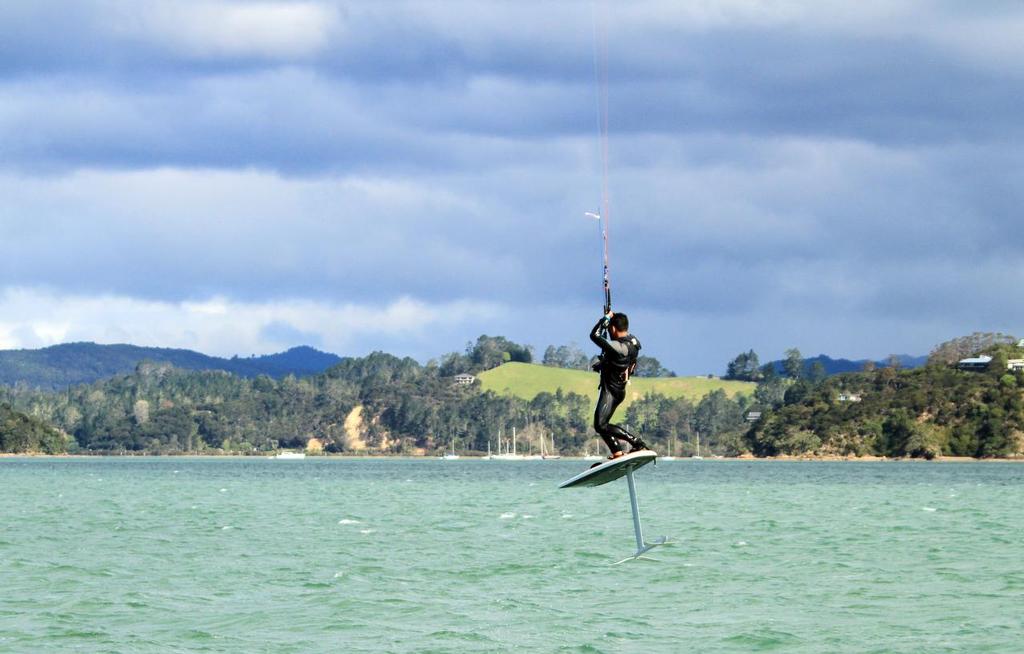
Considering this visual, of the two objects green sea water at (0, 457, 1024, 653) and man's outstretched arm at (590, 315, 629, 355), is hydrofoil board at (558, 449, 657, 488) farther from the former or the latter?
green sea water at (0, 457, 1024, 653)

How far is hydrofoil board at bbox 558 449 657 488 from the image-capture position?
30266 millimetres

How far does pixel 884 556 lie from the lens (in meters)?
58.7

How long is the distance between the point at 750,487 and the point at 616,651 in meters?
111

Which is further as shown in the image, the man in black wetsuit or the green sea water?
the green sea water

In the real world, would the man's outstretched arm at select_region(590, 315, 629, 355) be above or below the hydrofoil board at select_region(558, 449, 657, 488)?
above

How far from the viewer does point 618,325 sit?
97.2 ft

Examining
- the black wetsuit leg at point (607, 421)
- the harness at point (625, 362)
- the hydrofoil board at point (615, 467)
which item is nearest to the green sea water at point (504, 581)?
the hydrofoil board at point (615, 467)

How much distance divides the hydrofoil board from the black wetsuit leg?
434 mm

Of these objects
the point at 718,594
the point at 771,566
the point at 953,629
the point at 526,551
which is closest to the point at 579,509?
the point at 526,551

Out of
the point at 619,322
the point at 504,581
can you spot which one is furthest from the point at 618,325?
the point at 504,581

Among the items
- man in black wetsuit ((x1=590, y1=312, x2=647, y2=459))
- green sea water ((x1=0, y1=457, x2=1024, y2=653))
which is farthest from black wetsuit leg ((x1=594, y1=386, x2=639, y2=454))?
green sea water ((x1=0, y1=457, x2=1024, y2=653))

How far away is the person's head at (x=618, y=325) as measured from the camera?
29.5m

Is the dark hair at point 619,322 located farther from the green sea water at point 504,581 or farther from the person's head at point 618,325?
the green sea water at point 504,581

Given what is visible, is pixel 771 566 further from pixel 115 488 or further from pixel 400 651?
pixel 115 488
